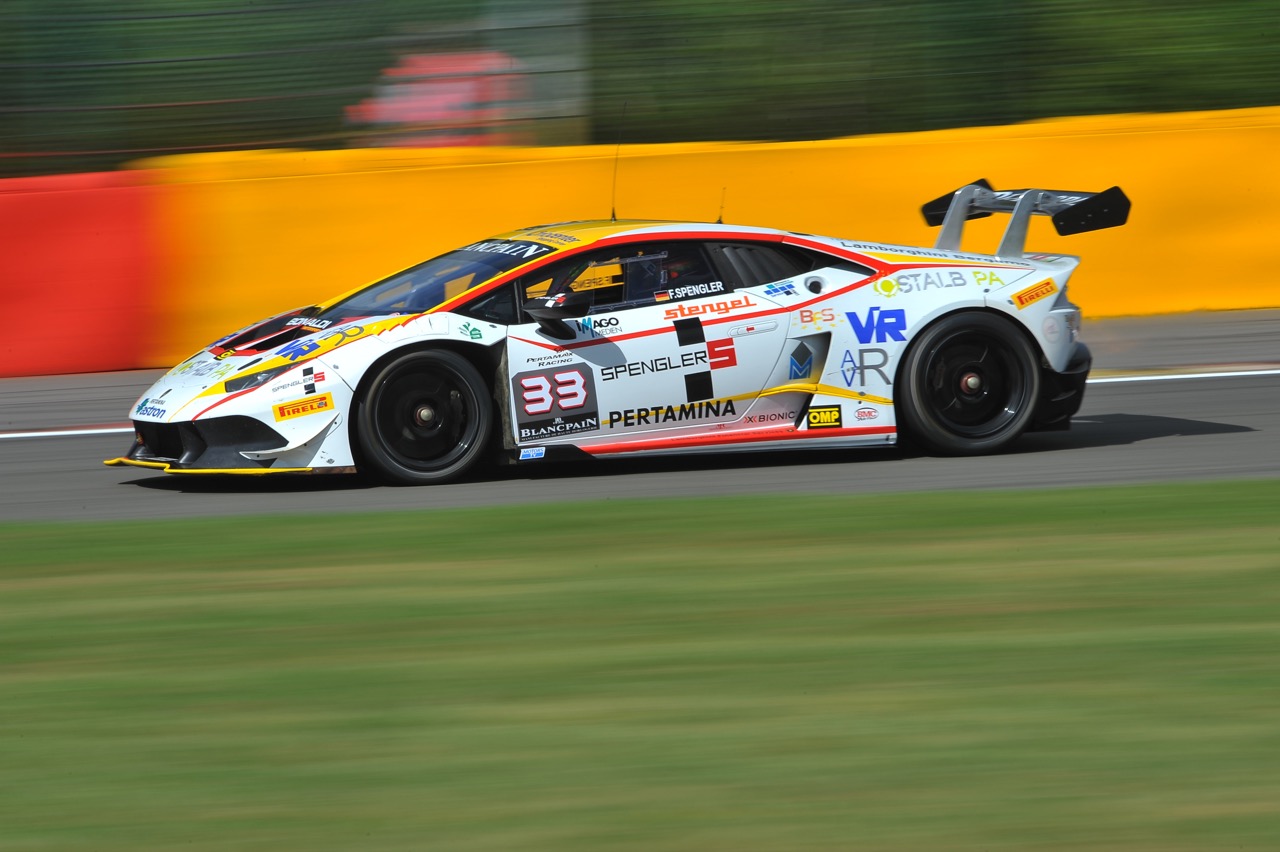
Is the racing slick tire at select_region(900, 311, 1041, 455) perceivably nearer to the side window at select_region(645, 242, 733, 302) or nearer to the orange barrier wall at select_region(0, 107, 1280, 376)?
the side window at select_region(645, 242, 733, 302)

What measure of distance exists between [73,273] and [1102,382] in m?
7.22

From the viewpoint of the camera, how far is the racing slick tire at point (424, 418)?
24.1ft

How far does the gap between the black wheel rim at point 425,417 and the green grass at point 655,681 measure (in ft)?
3.04

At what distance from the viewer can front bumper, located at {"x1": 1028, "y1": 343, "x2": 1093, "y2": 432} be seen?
812 centimetres

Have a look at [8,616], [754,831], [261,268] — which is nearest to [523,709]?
[754,831]

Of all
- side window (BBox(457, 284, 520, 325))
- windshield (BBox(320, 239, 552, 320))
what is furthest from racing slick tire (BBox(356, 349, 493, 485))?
windshield (BBox(320, 239, 552, 320))

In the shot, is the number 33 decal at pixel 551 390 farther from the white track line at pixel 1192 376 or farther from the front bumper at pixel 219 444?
the white track line at pixel 1192 376

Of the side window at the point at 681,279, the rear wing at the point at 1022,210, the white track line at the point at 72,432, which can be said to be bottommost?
the white track line at the point at 72,432

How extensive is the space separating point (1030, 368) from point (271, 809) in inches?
215

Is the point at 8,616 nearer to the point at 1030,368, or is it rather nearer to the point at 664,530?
the point at 664,530

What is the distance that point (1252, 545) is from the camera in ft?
19.1

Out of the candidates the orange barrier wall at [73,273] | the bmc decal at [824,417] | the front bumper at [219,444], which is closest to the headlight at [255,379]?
the front bumper at [219,444]

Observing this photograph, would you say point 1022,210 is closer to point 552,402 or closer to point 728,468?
point 728,468

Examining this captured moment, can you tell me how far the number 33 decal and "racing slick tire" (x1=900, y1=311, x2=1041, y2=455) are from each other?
1685 millimetres
